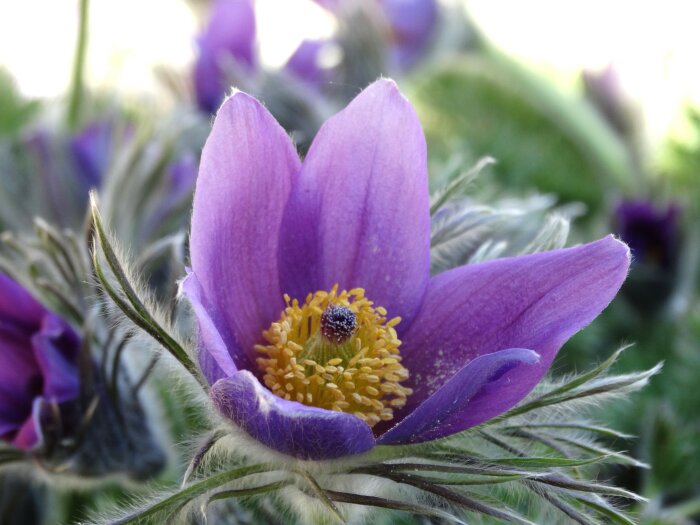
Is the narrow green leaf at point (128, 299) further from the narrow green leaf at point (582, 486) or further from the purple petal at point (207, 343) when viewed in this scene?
the narrow green leaf at point (582, 486)

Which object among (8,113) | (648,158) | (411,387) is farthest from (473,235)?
(648,158)

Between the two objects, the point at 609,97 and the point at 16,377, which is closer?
the point at 16,377

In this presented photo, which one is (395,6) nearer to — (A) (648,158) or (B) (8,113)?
(A) (648,158)

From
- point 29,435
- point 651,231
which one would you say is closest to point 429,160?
point 651,231

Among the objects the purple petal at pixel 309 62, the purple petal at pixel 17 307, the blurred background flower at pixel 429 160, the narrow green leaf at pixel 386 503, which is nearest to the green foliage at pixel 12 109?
the blurred background flower at pixel 429 160

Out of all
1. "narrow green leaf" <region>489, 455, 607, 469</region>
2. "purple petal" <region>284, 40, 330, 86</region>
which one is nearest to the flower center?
"narrow green leaf" <region>489, 455, 607, 469</region>

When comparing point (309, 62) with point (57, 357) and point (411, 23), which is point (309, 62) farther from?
point (57, 357)

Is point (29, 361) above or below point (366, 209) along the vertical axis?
below
